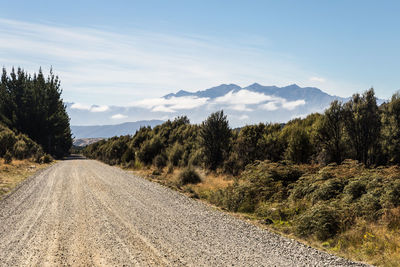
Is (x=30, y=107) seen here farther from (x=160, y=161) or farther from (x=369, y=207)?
(x=369, y=207)

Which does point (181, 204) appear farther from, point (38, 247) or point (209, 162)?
point (209, 162)

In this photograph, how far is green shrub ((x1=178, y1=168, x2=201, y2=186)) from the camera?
20.1 meters

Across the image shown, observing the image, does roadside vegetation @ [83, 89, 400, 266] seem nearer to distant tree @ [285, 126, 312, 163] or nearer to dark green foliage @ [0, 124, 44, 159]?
distant tree @ [285, 126, 312, 163]

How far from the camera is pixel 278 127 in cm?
2381

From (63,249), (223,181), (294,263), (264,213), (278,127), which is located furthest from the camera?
(278,127)

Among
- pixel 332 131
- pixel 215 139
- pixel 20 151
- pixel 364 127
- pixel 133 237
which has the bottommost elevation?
pixel 133 237

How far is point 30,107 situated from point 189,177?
1593 inches

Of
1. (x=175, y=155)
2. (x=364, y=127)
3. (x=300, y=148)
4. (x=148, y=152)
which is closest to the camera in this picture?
(x=364, y=127)

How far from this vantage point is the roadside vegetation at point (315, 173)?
7957 millimetres

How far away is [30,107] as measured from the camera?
49719mm

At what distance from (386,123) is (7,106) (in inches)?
2003

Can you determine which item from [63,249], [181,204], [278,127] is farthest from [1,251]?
[278,127]

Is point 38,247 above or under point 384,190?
under

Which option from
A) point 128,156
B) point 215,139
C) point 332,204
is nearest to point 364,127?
point 332,204
